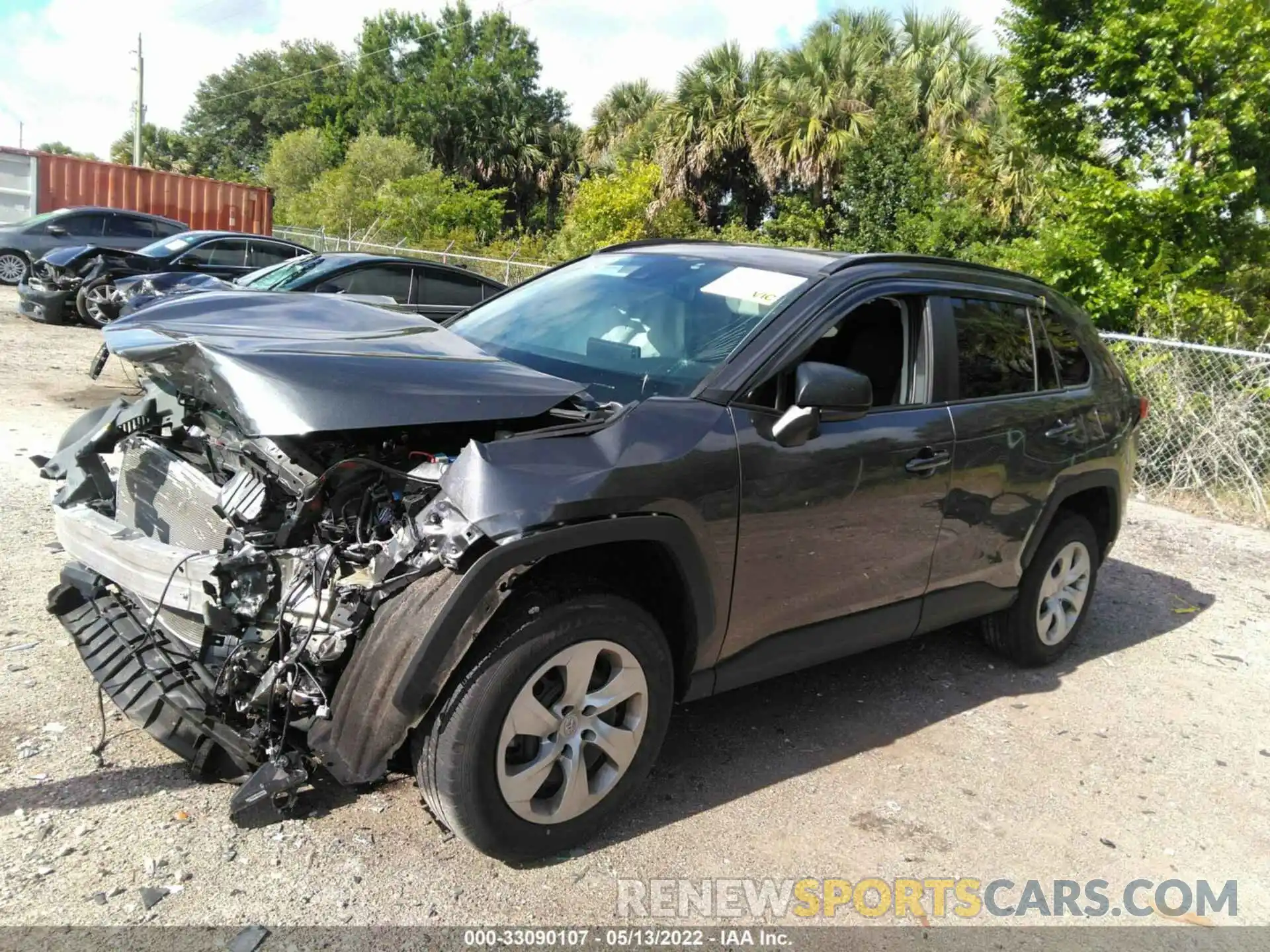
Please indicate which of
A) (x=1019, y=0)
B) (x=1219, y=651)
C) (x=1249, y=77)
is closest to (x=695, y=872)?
(x=1219, y=651)

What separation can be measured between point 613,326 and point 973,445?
61.7 inches

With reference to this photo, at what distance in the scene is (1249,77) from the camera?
973cm

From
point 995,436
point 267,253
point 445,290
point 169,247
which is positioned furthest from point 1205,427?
point 169,247

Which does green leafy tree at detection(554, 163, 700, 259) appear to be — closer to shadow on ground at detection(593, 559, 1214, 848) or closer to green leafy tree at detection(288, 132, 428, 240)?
green leafy tree at detection(288, 132, 428, 240)

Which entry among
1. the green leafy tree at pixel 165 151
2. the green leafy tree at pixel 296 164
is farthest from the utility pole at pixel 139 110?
the green leafy tree at pixel 165 151

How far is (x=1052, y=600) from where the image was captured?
5.01 meters

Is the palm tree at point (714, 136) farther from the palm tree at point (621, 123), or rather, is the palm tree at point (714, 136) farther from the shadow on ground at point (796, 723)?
the shadow on ground at point (796, 723)

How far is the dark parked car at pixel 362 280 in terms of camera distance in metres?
10.0

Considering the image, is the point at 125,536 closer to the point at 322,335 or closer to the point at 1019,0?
the point at 322,335

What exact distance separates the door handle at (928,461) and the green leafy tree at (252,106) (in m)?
55.2

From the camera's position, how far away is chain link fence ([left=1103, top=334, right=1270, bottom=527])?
347 inches

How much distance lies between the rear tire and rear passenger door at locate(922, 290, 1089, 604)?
233 millimetres

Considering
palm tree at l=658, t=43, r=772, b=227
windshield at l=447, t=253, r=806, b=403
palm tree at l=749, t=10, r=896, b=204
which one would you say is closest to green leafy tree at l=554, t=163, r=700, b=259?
palm tree at l=658, t=43, r=772, b=227

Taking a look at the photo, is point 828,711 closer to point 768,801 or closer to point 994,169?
point 768,801
